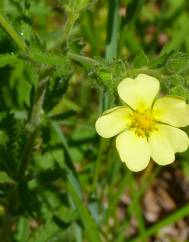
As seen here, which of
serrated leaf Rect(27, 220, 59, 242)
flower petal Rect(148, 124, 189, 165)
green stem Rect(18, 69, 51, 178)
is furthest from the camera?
serrated leaf Rect(27, 220, 59, 242)

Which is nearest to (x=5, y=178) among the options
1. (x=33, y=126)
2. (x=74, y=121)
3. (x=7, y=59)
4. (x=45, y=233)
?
(x=33, y=126)

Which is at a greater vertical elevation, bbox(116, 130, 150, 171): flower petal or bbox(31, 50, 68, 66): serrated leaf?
bbox(31, 50, 68, 66): serrated leaf

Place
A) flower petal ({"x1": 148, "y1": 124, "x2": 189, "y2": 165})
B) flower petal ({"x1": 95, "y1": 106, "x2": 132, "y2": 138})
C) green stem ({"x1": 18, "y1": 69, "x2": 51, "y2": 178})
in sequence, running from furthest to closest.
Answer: green stem ({"x1": 18, "y1": 69, "x2": 51, "y2": 178}) < flower petal ({"x1": 148, "y1": 124, "x2": 189, "y2": 165}) < flower petal ({"x1": 95, "y1": 106, "x2": 132, "y2": 138})

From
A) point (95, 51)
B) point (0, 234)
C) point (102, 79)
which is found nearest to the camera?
point (102, 79)

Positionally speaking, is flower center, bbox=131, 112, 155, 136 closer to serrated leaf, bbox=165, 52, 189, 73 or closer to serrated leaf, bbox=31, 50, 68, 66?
serrated leaf, bbox=165, 52, 189, 73

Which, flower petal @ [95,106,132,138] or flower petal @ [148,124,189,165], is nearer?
flower petal @ [95,106,132,138]

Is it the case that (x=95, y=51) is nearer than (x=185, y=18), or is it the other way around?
(x=95, y=51)

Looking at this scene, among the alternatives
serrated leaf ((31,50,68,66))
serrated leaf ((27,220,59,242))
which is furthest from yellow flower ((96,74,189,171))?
serrated leaf ((27,220,59,242))

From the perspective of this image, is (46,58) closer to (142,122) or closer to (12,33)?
(12,33)

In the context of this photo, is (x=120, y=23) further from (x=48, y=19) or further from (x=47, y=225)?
(x=48, y=19)

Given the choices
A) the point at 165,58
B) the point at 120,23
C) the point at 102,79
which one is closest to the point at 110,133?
the point at 102,79
